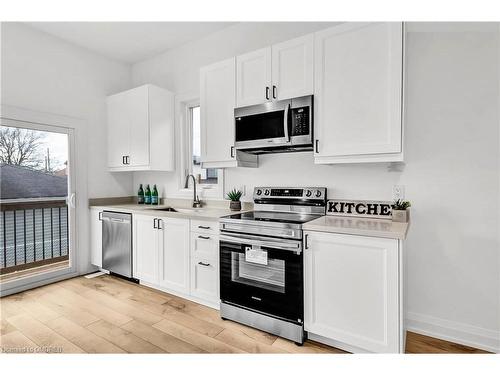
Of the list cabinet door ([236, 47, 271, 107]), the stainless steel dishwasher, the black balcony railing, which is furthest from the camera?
the stainless steel dishwasher

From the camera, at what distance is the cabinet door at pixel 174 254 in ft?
8.94

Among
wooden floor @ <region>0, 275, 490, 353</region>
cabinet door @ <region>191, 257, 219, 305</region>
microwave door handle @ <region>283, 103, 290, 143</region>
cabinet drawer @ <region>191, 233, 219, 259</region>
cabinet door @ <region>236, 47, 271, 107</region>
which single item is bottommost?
wooden floor @ <region>0, 275, 490, 353</region>

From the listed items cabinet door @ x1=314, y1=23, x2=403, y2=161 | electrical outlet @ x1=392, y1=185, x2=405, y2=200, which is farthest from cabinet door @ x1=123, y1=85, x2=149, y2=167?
electrical outlet @ x1=392, y1=185, x2=405, y2=200

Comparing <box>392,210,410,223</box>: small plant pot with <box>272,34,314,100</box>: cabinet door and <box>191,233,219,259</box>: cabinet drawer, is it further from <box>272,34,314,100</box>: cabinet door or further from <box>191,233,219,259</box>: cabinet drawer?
<box>191,233,219,259</box>: cabinet drawer

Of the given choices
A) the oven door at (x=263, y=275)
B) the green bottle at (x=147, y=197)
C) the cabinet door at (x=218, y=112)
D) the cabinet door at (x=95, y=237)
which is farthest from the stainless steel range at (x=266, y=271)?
the cabinet door at (x=95, y=237)

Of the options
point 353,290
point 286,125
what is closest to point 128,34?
point 286,125

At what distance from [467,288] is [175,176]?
3.09 metres

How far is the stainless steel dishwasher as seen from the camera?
3211 millimetres

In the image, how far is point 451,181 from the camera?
2100 millimetres

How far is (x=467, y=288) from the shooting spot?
6.84ft

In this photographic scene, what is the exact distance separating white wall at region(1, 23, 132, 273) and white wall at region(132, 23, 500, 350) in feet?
10.2

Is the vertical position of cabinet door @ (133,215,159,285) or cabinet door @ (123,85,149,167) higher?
cabinet door @ (123,85,149,167)

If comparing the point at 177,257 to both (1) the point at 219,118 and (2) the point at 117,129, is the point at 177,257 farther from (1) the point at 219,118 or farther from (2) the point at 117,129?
(2) the point at 117,129

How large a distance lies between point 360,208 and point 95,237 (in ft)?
10.2
